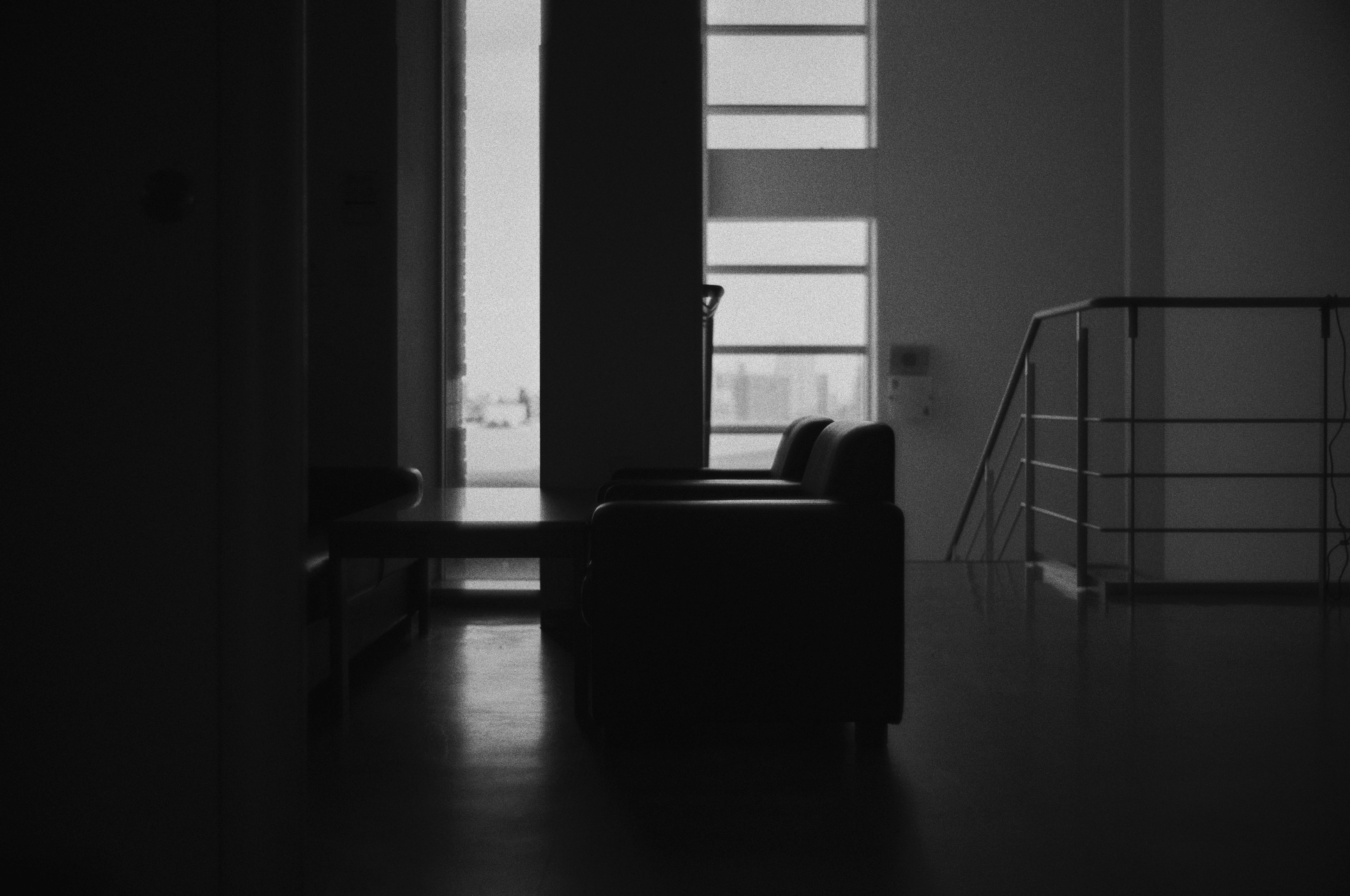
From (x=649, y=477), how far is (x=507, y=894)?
7.26 feet

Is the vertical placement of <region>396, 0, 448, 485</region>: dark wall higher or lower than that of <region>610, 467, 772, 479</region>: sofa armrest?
higher

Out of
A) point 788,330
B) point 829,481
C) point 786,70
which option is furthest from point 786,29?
point 829,481

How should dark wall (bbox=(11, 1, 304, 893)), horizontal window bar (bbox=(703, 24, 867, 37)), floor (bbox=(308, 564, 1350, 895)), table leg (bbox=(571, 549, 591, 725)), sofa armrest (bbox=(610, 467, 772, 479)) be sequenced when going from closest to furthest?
dark wall (bbox=(11, 1, 304, 893)) → floor (bbox=(308, 564, 1350, 895)) → table leg (bbox=(571, 549, 591, 725)) → sofa armrest (bbox=(610, 467, 772, 479)) → horizontal window bar (bbox=(703, 24, 867, 37))

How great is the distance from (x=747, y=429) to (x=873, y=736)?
5724 mm

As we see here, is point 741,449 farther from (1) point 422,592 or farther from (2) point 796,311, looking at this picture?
(1) point 422,592

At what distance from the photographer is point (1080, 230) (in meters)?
8.05

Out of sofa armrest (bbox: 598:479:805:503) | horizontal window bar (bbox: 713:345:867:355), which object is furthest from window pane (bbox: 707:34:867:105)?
sofa armrest (bbox: 598:479:805:503)

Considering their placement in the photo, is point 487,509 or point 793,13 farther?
point 793,13

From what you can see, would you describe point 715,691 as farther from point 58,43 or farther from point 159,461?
point 58,43

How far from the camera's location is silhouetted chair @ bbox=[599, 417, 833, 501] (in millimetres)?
3617

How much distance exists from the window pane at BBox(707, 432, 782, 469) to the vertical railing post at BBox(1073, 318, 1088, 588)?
11.7 feet

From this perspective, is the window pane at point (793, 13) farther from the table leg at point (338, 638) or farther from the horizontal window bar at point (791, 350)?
the table leg at point (338, 638)

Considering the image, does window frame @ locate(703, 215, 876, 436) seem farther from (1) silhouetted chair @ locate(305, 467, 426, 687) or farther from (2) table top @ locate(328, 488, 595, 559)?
(2) table top @ locate(328, 488, 595, 559)

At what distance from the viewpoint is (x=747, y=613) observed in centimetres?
261
